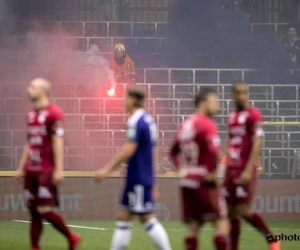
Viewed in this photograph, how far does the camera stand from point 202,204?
31.0ft

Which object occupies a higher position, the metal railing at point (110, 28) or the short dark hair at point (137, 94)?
the metal railing at point (110, 28)

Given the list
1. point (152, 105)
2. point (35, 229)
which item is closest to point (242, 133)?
point (35, 229)

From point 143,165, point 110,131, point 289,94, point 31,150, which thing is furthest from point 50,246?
point 289,94

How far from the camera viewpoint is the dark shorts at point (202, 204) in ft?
31.0

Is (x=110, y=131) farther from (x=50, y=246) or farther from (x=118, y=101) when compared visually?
(x=50, y=246)

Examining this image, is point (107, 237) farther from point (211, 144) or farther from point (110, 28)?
point (110, 28)

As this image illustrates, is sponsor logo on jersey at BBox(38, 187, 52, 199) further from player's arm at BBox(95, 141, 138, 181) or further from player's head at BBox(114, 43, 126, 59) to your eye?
player's head at BBox(114, 43, 126, 59)

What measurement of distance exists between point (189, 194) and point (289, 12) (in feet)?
55.6

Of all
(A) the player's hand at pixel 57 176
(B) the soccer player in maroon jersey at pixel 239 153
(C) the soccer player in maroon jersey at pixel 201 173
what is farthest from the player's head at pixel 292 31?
(C) the soccer player in maroon jersey at pixel 201 173

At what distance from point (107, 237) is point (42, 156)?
15.9ft

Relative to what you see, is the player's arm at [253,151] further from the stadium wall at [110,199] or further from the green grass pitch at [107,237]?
the stadium wall at [110,199]

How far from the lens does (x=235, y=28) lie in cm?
2616

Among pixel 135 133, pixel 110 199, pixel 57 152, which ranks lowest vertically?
pixel 110 199

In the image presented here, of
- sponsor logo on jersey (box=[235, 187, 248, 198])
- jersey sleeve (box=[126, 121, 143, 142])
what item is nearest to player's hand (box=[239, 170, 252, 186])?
sponsor logo on jersey (box=[235, 187, 248, 198])
